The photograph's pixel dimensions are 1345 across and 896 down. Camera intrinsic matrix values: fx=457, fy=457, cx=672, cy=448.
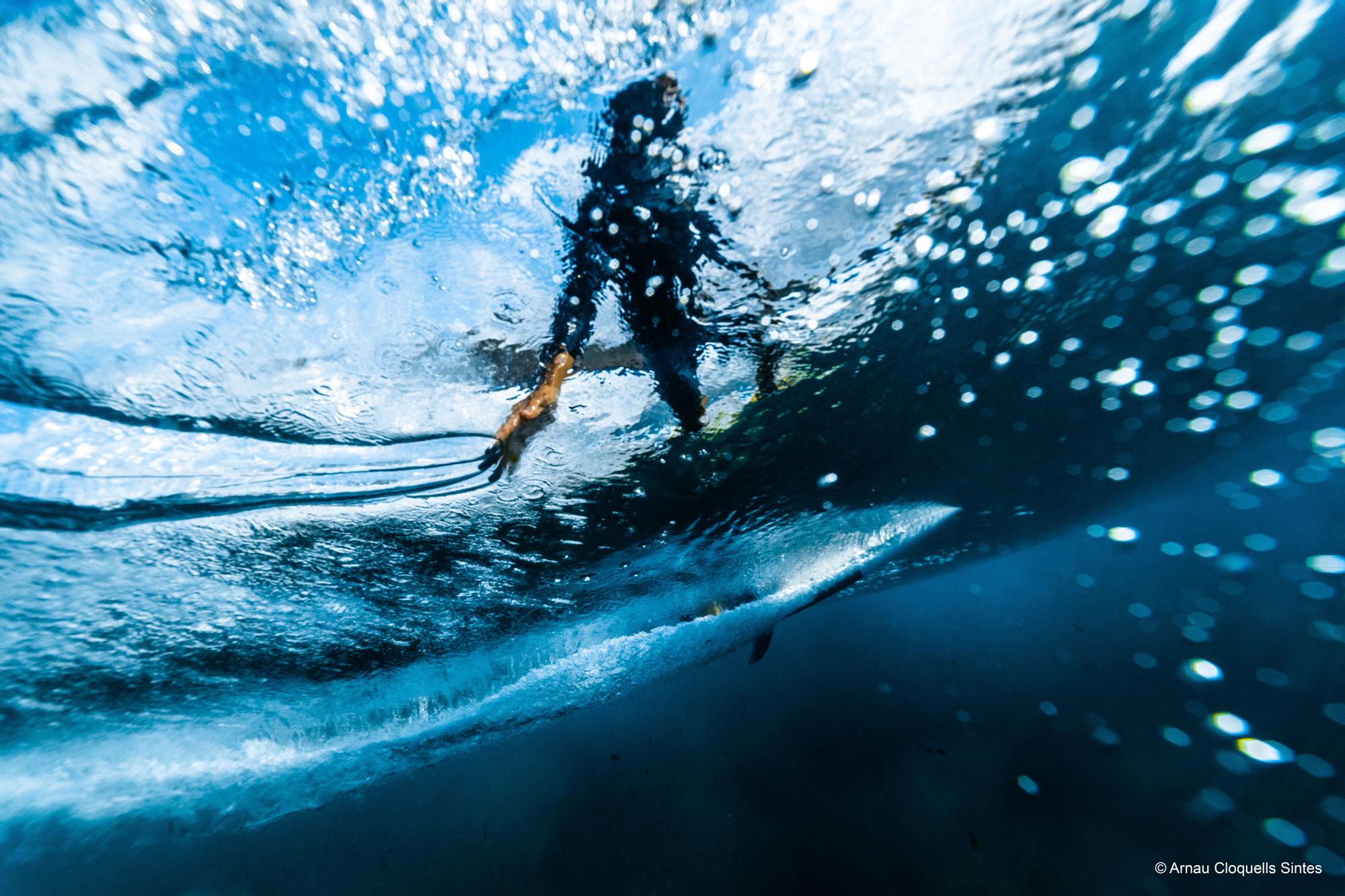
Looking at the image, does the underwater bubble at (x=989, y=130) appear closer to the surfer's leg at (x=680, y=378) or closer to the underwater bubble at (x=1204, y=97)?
the underwater bubble at (x=1204, y=97)

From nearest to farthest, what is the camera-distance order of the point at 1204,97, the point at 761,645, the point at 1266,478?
the point at 1204,97 < the point at 761,645 < the point at 1266,478

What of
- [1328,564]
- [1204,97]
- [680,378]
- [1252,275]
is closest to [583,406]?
[680,378]

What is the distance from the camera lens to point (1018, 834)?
12.1 metres

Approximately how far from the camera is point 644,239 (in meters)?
3.46

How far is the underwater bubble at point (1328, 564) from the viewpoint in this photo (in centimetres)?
1714

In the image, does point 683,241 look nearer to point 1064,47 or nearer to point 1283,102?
point 1064,47

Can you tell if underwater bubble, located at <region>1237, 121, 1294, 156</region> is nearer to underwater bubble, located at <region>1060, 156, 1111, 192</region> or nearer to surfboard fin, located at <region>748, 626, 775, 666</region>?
underwater bubble, located at <region>1060, 156, 1111, 192</region>

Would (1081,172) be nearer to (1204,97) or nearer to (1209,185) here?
(1204,97)

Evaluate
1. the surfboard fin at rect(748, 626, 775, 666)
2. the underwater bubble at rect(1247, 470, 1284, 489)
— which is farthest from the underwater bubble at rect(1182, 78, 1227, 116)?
the underwater bubble at rect(1247, 470, 1284, 489)

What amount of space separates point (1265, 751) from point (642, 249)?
27.2 m

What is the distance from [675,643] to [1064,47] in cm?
1214

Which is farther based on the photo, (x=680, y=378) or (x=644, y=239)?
(x=680, y=378)

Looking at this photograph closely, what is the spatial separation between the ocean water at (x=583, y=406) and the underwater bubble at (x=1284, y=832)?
0.08m

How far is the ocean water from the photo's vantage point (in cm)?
248
